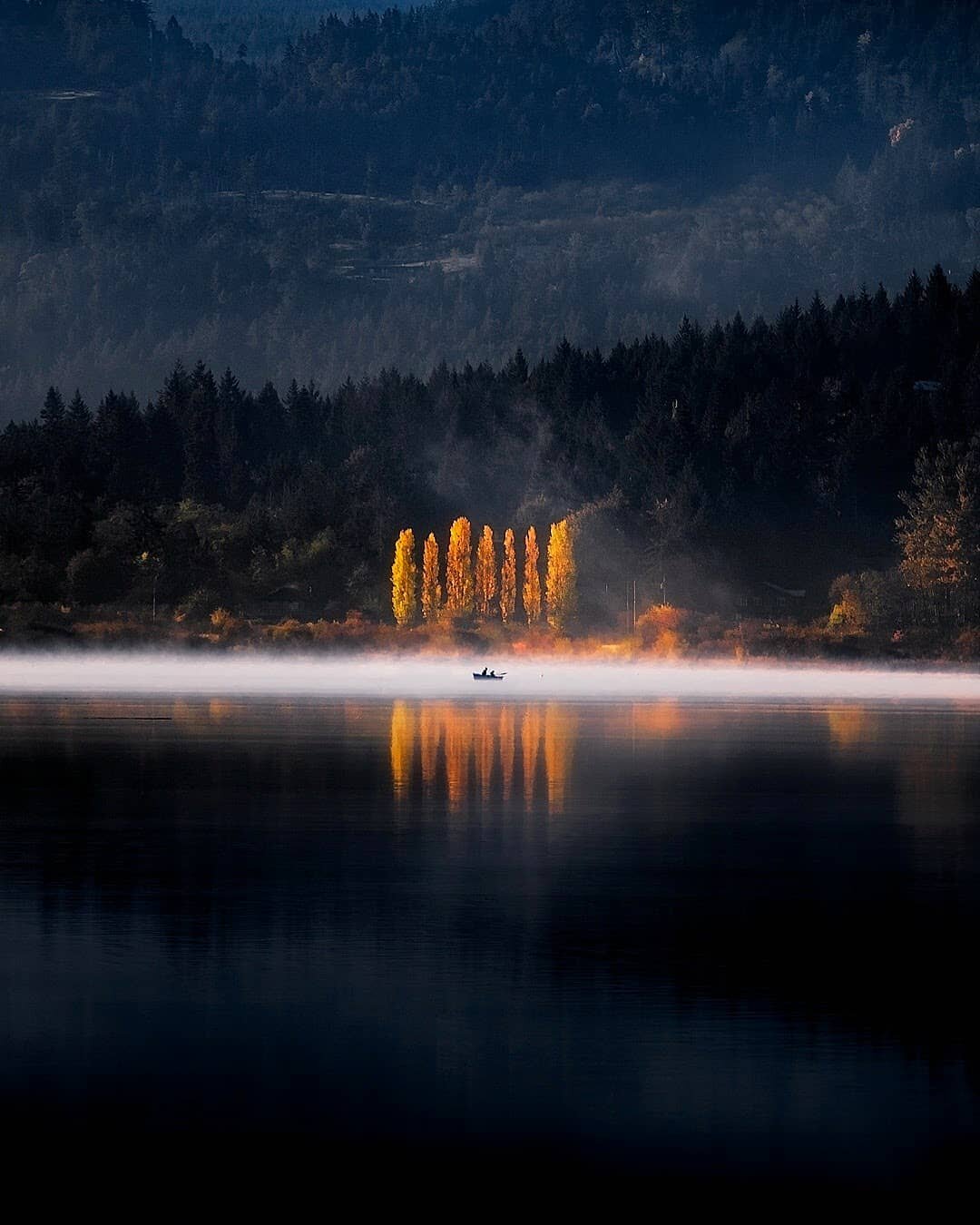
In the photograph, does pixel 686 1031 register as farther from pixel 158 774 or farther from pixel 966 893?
pixel 158 774

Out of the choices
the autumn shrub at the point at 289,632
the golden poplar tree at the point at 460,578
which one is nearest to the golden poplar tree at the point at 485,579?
the golden poplar tree at the point at 460,578

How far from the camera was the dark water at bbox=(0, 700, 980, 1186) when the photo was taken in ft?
52.1

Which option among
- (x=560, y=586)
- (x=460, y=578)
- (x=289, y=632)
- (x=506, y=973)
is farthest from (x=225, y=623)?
(x=506, y=973)

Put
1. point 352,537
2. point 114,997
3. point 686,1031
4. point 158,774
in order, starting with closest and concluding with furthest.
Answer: point 686,1031 < point 114,997 < point 158,774 < point 352,537

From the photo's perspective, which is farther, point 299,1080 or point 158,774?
point 158,774

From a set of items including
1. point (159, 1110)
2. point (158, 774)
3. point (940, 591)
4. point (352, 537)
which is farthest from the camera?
point (352, 537)

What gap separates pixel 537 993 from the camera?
2052 centimetres

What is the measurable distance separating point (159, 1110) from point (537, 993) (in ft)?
17.5

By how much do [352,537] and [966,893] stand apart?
171 meters

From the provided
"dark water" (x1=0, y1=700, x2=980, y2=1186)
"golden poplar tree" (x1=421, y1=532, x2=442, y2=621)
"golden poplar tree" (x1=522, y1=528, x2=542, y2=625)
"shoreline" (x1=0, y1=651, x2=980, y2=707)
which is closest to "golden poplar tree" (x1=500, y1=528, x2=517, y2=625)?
"golden poplar tree" (x1=522, y1=528, x2=542, y2=625)

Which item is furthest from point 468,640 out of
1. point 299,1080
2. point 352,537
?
point 299,1080

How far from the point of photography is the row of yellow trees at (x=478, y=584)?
6964 inches

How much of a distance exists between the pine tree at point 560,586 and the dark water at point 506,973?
131 m

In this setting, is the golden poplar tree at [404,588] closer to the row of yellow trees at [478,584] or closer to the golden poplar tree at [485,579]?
the row of yellow trees at [478,584]
